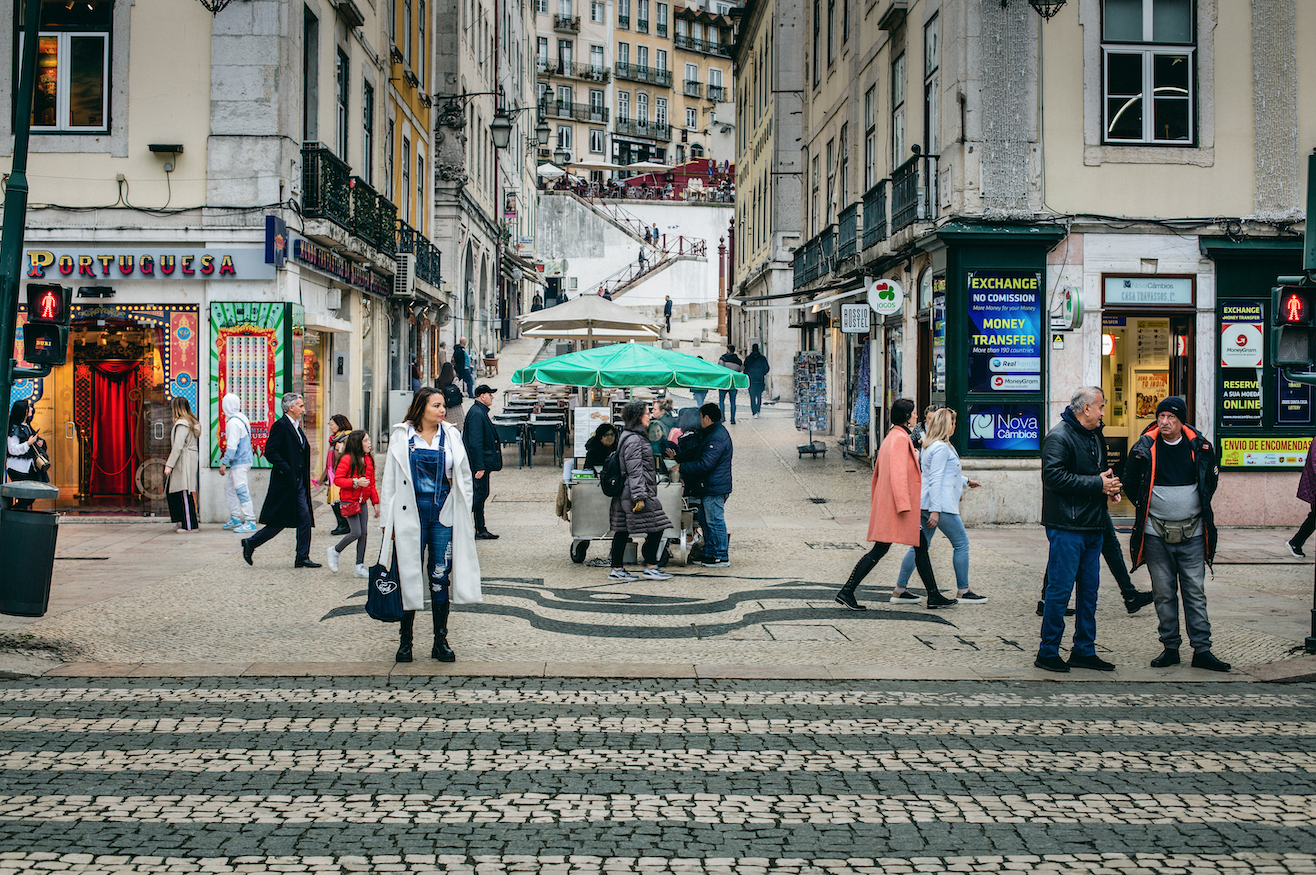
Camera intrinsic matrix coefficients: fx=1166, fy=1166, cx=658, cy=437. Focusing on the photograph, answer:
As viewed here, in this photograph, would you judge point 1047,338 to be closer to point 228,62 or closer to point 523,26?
point 228,62

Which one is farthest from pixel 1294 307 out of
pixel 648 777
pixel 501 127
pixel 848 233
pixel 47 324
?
pixel 501 127

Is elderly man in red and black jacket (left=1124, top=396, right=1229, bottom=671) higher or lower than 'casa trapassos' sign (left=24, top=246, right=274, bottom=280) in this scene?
lower

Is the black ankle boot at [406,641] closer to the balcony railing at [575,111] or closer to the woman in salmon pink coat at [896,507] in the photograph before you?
the woman in salmon pink coat at [896,507]

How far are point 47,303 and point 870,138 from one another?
15899mm

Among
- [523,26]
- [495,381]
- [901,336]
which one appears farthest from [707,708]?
[523,26]

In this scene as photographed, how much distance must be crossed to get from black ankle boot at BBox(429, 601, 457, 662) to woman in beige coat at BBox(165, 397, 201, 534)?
795 centimetres

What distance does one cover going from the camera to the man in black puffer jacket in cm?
752

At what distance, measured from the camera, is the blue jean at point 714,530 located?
12148 millimetres

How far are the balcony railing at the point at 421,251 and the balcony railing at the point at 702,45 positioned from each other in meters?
63.4

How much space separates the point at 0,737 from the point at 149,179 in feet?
36.1

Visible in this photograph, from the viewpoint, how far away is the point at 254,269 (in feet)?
50.3

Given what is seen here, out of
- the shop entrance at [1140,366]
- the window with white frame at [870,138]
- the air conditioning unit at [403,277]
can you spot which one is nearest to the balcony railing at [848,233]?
the window with white frame at [870,138]

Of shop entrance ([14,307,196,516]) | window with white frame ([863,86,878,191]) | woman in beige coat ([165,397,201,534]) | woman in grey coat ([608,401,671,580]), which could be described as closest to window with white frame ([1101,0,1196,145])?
window with white frame ([863,86,878,191])

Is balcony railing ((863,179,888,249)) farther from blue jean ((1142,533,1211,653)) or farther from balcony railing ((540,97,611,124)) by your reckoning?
balcony railing ((540,97,611,124))
